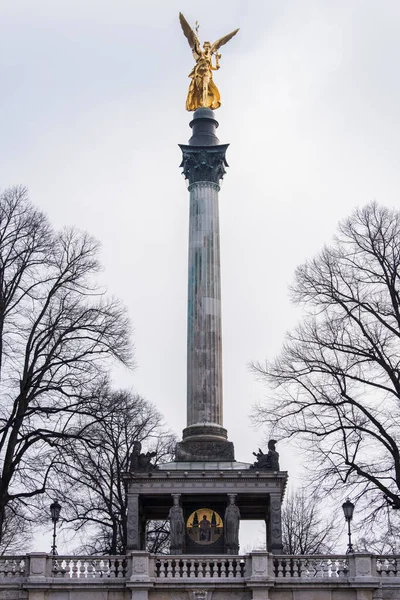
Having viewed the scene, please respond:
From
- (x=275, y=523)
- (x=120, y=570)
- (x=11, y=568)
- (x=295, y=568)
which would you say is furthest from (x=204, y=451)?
(x=11, y=568)

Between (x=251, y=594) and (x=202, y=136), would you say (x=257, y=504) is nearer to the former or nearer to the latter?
(x=251, y=594)

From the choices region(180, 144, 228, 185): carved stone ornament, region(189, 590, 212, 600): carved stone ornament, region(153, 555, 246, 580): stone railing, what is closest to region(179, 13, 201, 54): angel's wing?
region(180, 144, 228, 185): carved stone ornament

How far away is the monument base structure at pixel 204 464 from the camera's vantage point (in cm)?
4041

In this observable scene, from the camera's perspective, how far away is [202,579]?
1372 inches

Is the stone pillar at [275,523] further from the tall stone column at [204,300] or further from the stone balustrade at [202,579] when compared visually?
the stone balustrade at [202,579]

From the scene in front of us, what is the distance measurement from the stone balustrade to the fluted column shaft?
10.0 metres

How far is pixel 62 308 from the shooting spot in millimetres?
41875

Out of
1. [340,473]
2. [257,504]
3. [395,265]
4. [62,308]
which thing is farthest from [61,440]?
[395,265]

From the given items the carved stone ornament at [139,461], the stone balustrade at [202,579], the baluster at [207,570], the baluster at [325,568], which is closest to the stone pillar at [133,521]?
the carved stone ornament at [139,461]

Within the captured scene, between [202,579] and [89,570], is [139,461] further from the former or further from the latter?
[202,579]

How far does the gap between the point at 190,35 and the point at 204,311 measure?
612 inches

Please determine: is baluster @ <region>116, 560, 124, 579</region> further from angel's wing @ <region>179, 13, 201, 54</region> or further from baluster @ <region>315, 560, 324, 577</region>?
angel's wing @ <region>179, 13, 201, 54</region>

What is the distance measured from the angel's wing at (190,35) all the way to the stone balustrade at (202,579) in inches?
1095

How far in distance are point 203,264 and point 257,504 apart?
11172 mm
